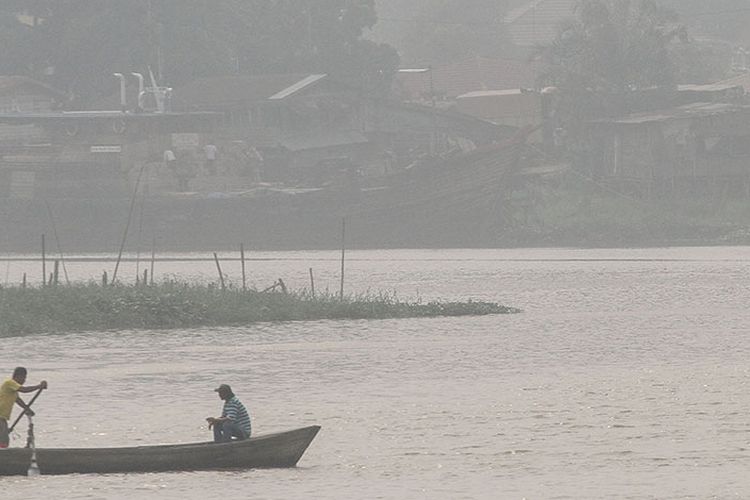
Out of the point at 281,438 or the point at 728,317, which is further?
the point at 728,317

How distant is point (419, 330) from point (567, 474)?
14.1 meters

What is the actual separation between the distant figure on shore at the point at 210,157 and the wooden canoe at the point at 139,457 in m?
42.4

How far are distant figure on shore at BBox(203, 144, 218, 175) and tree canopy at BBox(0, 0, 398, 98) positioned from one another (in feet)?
14.4

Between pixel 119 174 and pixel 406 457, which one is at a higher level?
pixel 119 174

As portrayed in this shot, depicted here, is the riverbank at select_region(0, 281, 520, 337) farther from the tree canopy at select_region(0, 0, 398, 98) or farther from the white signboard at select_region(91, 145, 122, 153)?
the tree canopy at select_region(0, 0, 398, 98)

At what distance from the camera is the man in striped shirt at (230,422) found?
1830 centimetres

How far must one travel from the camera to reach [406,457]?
20266 mm

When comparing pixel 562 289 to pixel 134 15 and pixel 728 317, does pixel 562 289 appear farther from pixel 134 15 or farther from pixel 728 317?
pixel 134 15

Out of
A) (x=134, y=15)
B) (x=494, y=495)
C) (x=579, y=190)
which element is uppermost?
(x=134, y=15)

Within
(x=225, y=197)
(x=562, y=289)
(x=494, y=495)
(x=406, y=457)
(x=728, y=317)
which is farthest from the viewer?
(x=225, y=197)

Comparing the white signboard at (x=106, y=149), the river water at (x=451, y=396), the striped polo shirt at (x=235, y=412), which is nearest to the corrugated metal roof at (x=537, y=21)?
the white signboard at (x=106, y=149)

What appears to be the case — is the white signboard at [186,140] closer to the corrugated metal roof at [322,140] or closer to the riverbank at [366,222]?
the riverbank at [366,222]

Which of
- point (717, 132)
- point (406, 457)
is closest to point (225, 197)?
point (717, 132)

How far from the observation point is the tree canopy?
6238 cm
